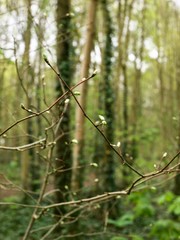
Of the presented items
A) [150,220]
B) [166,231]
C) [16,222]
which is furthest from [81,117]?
[150,220]

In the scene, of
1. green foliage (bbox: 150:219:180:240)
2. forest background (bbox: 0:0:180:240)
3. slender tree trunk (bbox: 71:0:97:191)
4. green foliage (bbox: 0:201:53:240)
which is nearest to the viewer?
forest background (bbox: 0:0:180:240)

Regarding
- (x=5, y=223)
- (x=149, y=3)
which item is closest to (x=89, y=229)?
(x=5, y=223)

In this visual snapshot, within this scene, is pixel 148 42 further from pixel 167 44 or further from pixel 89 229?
pixel 89 229

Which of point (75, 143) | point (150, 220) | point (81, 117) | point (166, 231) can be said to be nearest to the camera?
point (75, 143)

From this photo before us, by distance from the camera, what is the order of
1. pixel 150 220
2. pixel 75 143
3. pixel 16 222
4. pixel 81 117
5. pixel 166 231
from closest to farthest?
pixel 75 143, pixel 166 231, pixel 81 117, pixel 16 222, pixel 150 220

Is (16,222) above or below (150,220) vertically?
above

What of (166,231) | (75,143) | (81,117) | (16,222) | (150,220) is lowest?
(150,220)

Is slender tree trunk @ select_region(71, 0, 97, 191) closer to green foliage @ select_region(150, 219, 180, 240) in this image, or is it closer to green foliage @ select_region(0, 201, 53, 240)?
green foliage @ select_region(0, 201, 53, 240)

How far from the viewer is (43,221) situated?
979 centimetres

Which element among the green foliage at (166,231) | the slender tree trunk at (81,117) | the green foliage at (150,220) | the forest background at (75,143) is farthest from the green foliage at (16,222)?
the green foliage at (166,231)

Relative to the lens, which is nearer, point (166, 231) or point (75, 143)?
point (75, 143)

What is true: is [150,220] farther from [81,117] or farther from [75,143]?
[75,143]

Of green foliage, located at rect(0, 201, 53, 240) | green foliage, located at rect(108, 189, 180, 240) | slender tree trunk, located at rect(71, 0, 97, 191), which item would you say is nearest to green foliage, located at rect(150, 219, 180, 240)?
green foliage, located at rect(108, 189, 180, 240)

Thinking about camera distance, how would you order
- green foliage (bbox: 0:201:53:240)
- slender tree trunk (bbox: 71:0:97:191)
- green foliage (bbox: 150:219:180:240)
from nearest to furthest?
green foliage (bbox: 150:219:180:240), slender tree trunk (bbox: 71:0:97:191), green foliage (bbox: 0:201:53:240)
